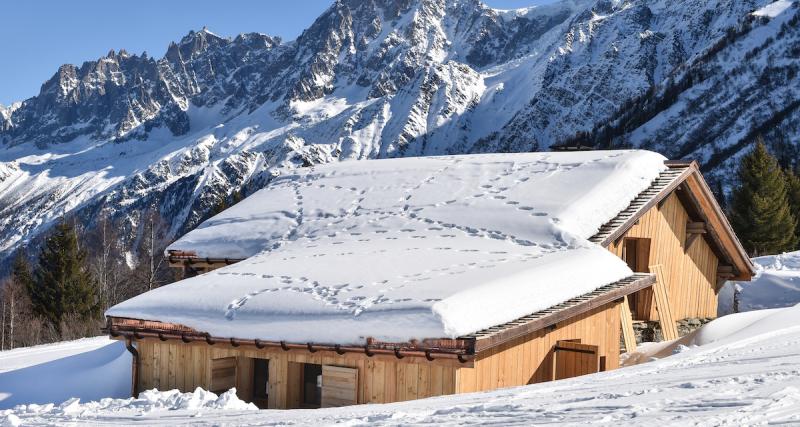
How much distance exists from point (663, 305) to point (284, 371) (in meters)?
8.65

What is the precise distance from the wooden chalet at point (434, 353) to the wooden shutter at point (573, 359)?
14mm

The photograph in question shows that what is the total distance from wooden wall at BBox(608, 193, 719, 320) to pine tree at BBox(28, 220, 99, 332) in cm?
2887

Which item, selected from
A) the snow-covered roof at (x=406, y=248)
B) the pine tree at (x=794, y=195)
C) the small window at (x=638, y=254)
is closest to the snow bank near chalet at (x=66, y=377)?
the snow-covered roof at (x=406, y=248)

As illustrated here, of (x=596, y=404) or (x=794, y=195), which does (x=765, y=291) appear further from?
(x=794, y=195)

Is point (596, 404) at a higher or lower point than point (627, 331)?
higher

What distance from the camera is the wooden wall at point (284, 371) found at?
9391 millimetres

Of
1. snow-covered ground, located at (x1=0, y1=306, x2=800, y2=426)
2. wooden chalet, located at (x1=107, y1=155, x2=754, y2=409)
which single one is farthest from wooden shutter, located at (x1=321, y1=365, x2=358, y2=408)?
snow-covered ground, located at (x1=0, y1=306, x2=800, y2=426)

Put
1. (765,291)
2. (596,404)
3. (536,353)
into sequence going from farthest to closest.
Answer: (765,291), (536,353), (596,404)

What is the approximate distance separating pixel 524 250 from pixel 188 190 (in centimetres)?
18038

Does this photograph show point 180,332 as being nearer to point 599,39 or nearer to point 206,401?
point 206,401

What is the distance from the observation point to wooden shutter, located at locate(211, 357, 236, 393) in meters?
11.0

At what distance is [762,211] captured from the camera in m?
37.1

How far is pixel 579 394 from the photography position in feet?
21.6

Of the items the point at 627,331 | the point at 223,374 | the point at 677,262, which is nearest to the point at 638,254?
the point at 677,262
